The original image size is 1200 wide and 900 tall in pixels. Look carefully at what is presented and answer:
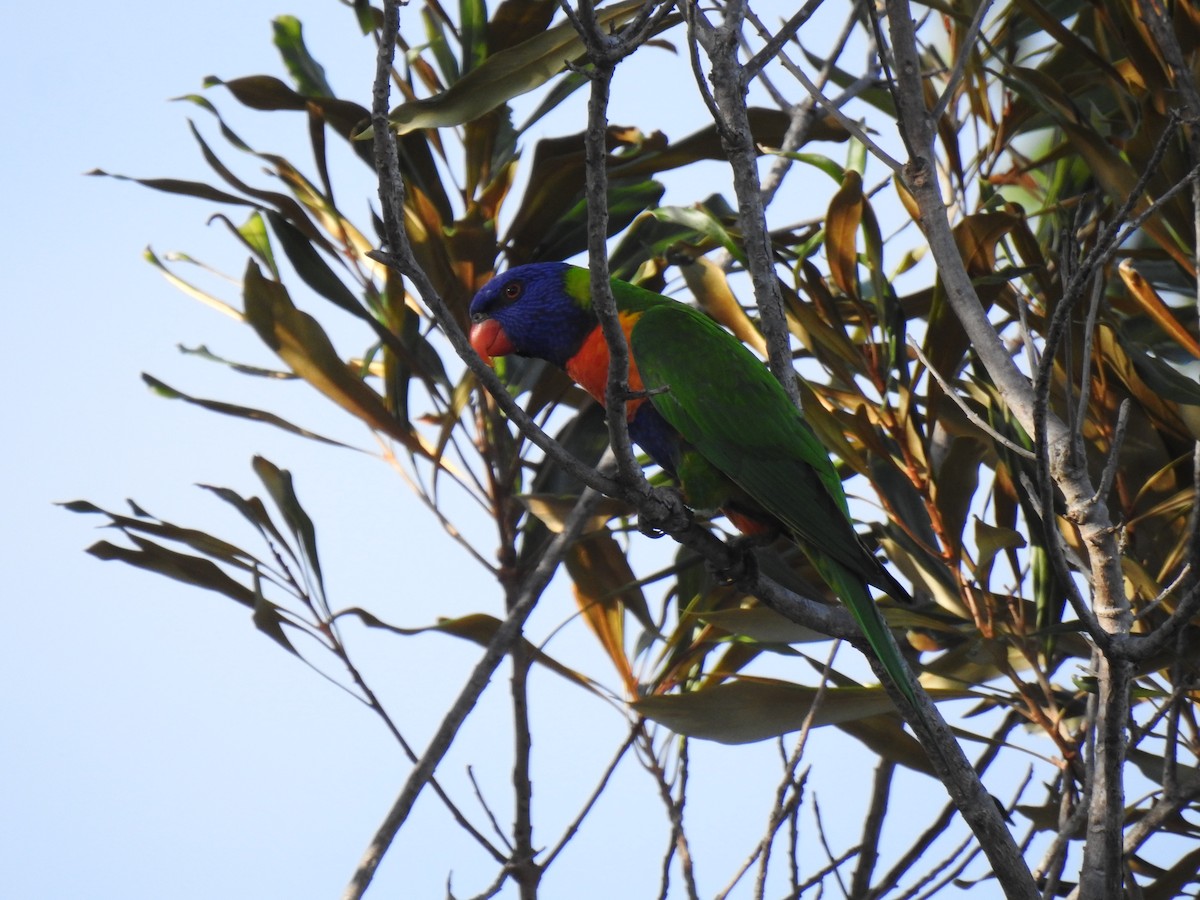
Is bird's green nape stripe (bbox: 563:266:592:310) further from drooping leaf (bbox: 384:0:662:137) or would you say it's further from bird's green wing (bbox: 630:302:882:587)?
drooping leaf (bbox: 384:0:662:137)

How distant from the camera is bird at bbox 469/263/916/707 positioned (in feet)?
6.70

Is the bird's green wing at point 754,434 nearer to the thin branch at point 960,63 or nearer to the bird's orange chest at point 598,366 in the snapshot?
the bird's orange chest at point 598,366

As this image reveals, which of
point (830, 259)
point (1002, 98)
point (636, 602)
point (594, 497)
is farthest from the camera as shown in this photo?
point (1002, 98)

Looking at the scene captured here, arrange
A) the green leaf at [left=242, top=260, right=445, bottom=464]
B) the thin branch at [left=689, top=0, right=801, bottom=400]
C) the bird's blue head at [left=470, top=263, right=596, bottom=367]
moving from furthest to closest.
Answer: the bird's blue head at [left=470, top=263, right=596, bottom=367]
the green leaf at [left=242, top=260, right=445, bottom=464]
the thin branch at [left=689, top=0, right=801, bottom=400]

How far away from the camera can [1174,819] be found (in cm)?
236

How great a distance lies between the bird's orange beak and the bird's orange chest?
0.24 metres

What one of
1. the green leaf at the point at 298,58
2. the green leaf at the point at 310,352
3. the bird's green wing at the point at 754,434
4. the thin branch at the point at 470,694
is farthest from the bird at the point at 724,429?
the green leaf at the point at 298,58

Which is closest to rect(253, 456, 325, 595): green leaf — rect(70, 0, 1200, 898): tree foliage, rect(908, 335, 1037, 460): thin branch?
rect(70, 0, 1200, 898): tree foliage

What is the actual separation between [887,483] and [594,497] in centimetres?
73

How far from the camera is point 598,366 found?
2453 mm

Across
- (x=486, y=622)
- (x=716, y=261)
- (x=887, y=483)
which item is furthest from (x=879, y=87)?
(x=486, y=622)

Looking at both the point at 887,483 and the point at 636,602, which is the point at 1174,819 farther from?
the point at 636,602

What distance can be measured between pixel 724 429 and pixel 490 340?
0.80 m

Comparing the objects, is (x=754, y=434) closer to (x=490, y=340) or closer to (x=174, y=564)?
(x=490, y=340)
